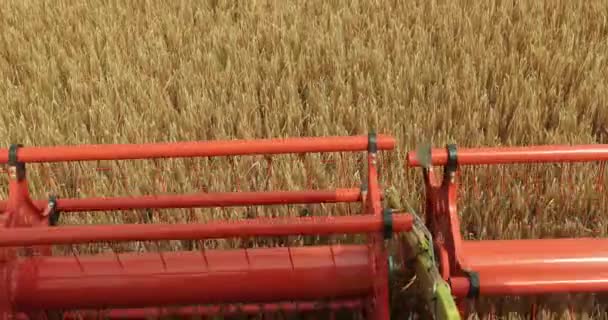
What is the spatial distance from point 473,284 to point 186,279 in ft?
2.64

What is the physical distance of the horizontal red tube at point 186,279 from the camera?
2.01 m

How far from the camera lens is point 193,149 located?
2.04 m

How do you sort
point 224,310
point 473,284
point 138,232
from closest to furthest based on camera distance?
point 138,232, point 473,284, point 224,310

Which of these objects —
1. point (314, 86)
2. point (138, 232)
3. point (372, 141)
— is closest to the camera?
point (138, 232)

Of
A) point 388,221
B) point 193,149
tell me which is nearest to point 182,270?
point 193,149

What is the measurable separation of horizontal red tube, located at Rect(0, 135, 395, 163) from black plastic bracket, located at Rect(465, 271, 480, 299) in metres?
0.43

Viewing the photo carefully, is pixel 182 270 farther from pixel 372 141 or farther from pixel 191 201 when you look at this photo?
pixel 372 141

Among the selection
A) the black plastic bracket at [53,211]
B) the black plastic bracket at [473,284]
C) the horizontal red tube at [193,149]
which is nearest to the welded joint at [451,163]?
the horizontal red tube at [193,149]

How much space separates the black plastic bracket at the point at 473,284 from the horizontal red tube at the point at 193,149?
0.43 m

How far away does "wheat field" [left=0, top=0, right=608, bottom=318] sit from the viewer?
2.65 meters

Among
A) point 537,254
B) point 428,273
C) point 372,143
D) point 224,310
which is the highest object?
point 372,143

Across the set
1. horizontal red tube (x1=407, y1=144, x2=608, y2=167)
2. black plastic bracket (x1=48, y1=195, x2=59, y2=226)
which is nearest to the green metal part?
horizontal red tube (x1=407, y1=144, x2=608, y2=167)

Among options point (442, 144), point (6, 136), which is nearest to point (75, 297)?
point (6, 136)

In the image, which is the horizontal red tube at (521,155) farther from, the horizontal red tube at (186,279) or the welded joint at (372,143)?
the horizontal red tube at (186,279)
